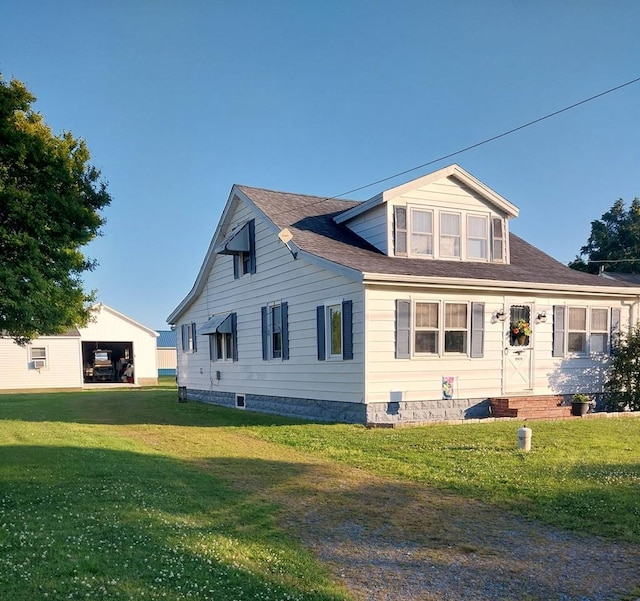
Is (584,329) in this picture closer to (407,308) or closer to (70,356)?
(407,308)

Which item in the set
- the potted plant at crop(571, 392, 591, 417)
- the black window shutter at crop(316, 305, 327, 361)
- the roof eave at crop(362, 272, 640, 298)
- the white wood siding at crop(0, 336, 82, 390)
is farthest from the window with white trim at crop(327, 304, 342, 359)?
the white wood siding at crop(0, 336, 82, 390)

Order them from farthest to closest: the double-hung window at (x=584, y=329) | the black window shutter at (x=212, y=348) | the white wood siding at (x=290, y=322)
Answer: the black window shutter at (x=212, y=348) → the double-hung window at (x=584, y=329) → the white wood siding at (x=290, y=322)

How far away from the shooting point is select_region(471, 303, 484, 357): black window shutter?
13055 mm

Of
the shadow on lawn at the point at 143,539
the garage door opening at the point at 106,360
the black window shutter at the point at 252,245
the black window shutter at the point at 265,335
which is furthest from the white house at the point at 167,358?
the shadow on lawn at the point at 143,539

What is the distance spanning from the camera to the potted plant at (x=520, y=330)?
13547 mm

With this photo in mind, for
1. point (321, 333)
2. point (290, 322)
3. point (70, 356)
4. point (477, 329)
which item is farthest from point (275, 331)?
point (70, 356)

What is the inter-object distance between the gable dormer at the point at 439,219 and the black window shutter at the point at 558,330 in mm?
2072

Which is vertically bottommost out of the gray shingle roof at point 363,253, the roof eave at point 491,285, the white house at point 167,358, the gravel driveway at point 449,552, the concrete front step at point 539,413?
the white house at point 167,358

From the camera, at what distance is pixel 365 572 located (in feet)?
14.2

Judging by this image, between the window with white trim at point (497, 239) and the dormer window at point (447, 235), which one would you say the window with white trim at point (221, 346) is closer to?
the dormer window at point (447, 235)

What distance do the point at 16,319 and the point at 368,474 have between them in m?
8.56

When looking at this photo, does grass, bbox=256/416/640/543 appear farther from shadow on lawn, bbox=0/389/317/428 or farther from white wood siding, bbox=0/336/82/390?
white wood siding, bbox=0/336/82/390

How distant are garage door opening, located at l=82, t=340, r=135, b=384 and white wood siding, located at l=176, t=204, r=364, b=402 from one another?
669 inches

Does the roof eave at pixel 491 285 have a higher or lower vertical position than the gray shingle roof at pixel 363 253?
lower
